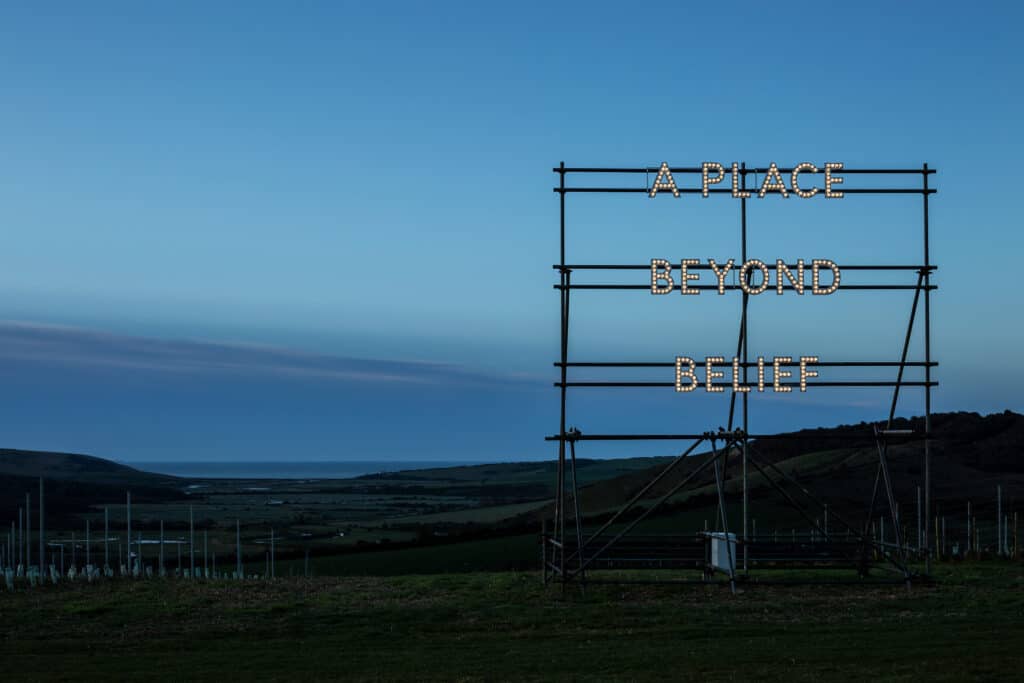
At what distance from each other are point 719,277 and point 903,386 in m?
5.54

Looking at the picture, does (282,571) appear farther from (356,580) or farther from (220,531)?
(220,531)

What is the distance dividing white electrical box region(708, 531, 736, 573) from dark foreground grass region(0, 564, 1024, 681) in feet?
2.75

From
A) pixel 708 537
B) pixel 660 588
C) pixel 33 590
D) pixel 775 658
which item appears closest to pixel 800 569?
pixel 708 537

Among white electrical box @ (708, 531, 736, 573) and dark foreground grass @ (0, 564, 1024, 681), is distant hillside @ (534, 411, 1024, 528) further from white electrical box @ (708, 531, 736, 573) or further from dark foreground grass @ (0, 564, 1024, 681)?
dark foreground grass @ (0, 564, 1024, 681)

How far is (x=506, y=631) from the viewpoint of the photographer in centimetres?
2208

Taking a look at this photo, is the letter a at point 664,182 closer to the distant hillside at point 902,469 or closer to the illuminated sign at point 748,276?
the illuminated sign at point 748,276

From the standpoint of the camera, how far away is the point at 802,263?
27.5m

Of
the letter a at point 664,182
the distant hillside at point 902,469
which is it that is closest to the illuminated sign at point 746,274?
the letter a at point 664,182

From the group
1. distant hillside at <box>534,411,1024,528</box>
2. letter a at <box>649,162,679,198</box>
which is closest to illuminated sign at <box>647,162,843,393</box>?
letter a at <box>649,162,679,198</box>

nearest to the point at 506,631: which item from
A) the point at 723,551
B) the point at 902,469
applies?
the point at 723,551

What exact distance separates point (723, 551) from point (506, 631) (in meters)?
8.60

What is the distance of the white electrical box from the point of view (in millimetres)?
27312

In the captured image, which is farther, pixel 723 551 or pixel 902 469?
pixel 902 469

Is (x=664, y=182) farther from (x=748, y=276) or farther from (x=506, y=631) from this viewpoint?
(x=506, y=631)
